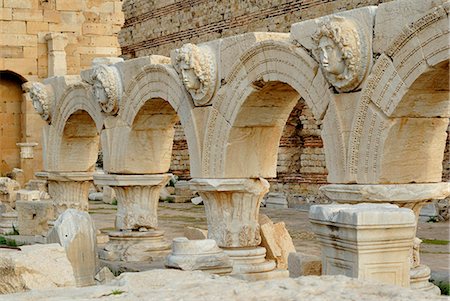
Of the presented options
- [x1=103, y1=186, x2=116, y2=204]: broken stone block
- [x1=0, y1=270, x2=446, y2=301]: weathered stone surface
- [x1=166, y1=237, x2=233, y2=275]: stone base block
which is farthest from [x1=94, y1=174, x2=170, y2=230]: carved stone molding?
[x1=103, y1=186, x2=116, y2=204]: broken stone block

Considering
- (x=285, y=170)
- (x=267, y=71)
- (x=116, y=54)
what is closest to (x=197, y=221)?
(x=285, y=170)

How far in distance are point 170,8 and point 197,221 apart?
9.67 meters

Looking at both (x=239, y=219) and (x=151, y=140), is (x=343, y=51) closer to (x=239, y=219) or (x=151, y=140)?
(x=239, y=219)

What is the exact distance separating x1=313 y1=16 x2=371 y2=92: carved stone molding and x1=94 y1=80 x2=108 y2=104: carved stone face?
4450 millimetres

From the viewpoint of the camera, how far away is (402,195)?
6945 mm

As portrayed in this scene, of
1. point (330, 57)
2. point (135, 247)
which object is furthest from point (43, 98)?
point (330, 57)

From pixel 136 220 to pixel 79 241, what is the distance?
2.13m

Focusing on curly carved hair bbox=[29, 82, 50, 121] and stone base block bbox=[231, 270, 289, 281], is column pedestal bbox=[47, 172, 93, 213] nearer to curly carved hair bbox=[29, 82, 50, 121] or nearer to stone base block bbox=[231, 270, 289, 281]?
curly carved hair bbox=[29, 82, 50, 121]

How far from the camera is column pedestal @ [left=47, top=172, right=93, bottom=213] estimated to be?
13.1 meters

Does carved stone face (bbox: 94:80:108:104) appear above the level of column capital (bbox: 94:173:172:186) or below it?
above

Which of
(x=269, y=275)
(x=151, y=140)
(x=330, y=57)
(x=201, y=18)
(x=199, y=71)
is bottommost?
(x=269, y=275)

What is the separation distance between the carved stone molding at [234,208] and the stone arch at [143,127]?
1.54 meters

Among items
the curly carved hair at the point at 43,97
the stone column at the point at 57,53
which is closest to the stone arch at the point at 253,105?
the curly carved hair at the point at 43,97

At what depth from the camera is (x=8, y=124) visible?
19219mm
